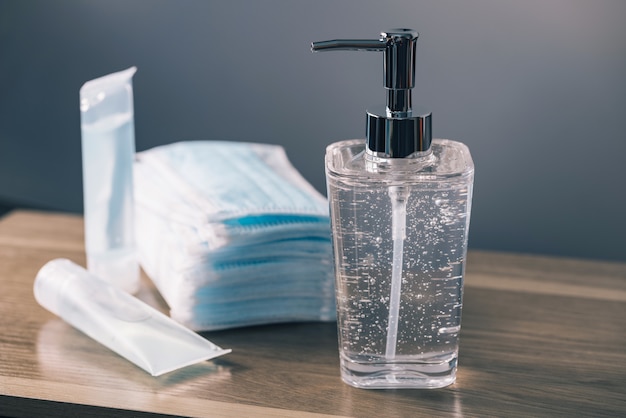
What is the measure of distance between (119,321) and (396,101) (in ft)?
0.96

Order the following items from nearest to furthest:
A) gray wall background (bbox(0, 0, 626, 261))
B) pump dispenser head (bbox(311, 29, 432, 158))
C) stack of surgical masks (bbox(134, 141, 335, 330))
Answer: pump dispenser head (bbox(311, 29, 432, 158)), stack of surgical masks (bbox(134, 141, 335, 330)), gray wall background (bbox(0, 0, 626, 261))

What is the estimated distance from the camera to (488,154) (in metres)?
1.14

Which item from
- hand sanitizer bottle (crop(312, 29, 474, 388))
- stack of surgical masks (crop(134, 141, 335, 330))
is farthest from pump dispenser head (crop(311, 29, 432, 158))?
stack of surgical masks (crop(134, 141, 335, 330))

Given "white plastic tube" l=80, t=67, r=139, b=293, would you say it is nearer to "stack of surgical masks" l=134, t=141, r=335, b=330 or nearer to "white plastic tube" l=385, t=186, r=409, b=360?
"stack of surgical masks" l=134, t=141, r=335, b=330

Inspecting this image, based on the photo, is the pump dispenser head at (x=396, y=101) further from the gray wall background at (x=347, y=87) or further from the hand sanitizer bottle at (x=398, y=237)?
the gray wall background at (x=347, y=87)

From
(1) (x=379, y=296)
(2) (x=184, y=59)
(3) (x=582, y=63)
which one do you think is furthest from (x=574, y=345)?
(2) (x=184, y=59)

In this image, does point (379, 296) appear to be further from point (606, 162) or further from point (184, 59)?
point (184, 59)

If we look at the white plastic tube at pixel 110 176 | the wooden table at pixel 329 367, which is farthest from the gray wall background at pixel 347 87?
the white plastic tube at pixel 110 176

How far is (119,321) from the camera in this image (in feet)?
2.41

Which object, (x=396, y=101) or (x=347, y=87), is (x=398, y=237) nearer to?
(x=396, y=101)

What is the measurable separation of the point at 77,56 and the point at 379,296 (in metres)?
0.75

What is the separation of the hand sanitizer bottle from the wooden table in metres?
0.03

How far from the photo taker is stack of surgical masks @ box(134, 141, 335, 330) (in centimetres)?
77

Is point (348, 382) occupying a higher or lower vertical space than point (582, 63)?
lower
